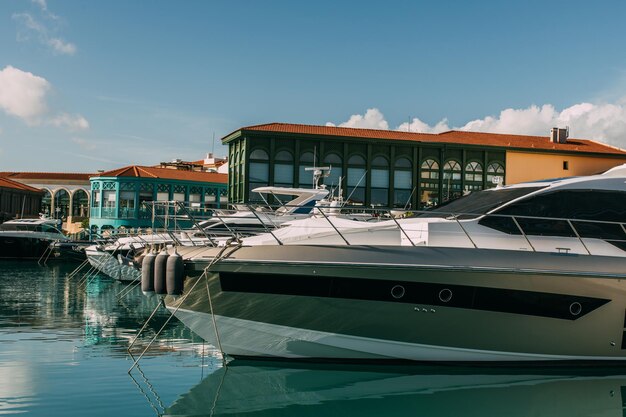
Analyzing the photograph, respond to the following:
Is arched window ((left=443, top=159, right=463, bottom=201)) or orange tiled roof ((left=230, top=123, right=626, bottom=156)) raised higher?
orange tiled roof ((left=230, top=123, right=626, bottom=156))

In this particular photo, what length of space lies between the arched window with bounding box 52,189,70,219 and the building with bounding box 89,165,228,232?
28493 millimetres

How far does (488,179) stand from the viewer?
4547cm

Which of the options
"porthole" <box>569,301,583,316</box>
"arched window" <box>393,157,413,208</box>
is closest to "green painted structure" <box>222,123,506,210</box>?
"arched window" <box>393,157,413,208</box>

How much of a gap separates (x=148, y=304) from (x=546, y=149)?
34262mm

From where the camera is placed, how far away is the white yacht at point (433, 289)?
29.7 feet

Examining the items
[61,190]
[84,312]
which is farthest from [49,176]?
[84,312]

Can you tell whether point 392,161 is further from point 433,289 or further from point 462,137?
point 433,289

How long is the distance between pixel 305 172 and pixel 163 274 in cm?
3280

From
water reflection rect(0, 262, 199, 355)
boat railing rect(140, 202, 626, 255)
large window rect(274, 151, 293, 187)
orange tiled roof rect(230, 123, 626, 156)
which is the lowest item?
water reflection rect(0, 262, 199, 355)

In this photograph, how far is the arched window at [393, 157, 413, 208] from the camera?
43812mm

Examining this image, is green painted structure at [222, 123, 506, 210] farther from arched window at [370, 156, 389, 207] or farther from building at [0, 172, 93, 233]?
building at [0, 172, 93, 233]

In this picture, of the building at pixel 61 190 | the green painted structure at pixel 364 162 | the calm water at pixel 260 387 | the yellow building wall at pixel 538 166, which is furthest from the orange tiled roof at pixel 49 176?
the calm water at pixel 260 387

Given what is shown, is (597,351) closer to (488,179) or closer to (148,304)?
(148,304)

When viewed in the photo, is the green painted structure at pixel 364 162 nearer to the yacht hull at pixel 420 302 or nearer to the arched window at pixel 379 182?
the arched window at pixel 379 182
